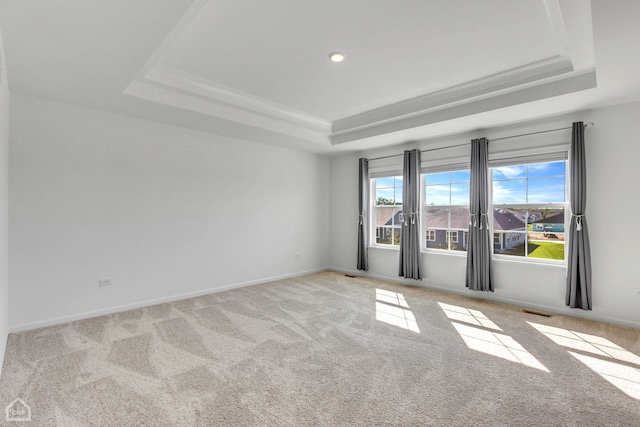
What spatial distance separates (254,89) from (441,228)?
3.67m

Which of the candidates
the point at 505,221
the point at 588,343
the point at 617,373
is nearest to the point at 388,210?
the point at 505,221

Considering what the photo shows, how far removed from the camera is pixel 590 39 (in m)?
2.48

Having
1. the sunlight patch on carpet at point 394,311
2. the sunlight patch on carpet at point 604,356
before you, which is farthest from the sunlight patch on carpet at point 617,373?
the sunlight patch on carpet at point 394,311

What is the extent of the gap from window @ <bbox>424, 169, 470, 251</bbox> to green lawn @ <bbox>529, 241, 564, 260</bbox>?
887 millimetres

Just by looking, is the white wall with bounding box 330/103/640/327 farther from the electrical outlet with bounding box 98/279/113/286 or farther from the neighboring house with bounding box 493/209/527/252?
the electrical outlet with bounding box 98/279/113/286

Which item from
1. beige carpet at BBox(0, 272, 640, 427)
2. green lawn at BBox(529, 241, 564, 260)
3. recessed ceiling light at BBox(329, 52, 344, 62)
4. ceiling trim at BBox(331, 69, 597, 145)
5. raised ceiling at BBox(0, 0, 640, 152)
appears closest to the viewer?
beige carpet at BBox(0, 272, 640, 427)

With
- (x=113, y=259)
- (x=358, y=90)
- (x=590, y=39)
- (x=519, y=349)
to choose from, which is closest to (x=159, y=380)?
(x=113, y=259)

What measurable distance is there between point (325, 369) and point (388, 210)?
3.91 m

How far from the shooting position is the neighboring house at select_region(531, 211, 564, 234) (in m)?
4.07

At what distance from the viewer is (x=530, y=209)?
4293 mm

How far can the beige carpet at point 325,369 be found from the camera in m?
1.97

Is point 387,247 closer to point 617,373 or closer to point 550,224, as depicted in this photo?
point 550,224

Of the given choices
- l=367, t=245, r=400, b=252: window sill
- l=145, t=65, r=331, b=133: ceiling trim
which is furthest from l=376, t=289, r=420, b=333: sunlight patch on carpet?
l=145, t=65, r=331, b=133: ceiling trim

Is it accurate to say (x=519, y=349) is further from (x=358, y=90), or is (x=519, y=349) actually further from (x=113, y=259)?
(x=113, y=259)
